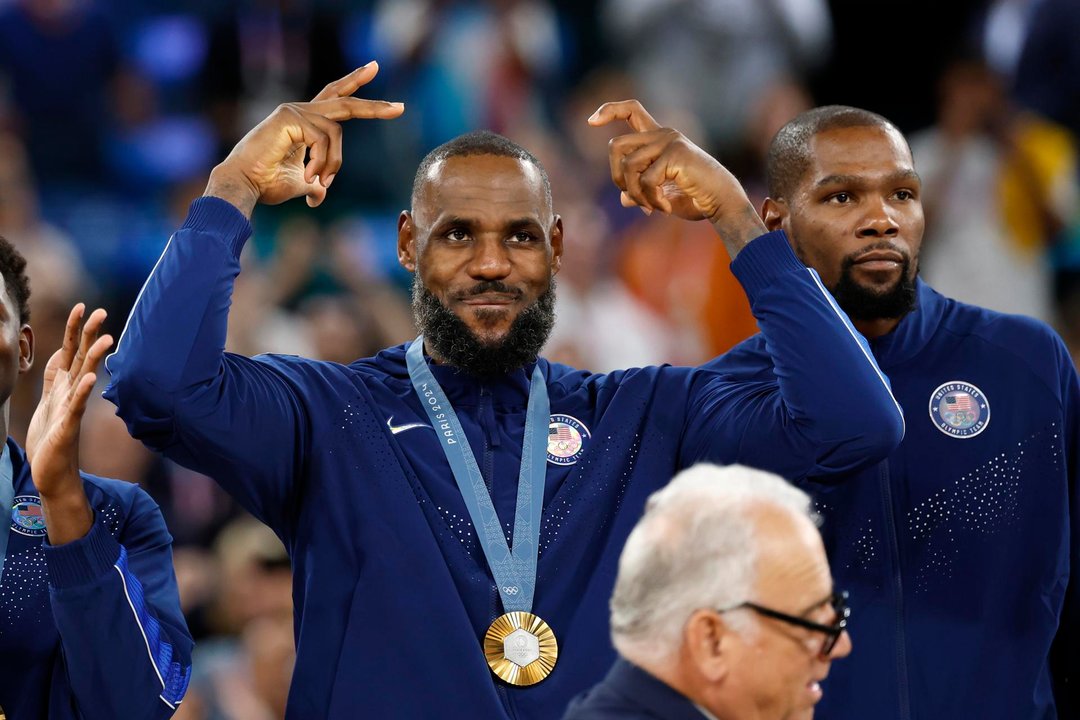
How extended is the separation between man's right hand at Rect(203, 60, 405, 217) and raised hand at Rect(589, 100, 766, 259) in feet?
1.88

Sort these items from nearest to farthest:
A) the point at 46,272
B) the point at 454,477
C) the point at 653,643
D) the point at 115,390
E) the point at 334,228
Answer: the point at 653,643 < the point at 115,390 < the point at 454,477 < the point at 46,272 < the point at 334,228

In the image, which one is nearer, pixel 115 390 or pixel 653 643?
pixel 653 643

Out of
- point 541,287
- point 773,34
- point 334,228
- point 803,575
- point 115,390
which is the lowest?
point 803,575

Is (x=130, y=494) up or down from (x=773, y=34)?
down

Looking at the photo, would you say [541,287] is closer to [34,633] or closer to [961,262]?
[34,633]

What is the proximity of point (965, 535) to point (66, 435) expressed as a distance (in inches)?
83.2

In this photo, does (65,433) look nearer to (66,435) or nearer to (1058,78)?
(66,435)

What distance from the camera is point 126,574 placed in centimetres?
370

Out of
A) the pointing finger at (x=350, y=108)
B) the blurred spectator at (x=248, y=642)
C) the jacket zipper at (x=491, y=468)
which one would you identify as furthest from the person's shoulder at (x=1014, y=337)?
the blurred spectator at (x=248, y=642)

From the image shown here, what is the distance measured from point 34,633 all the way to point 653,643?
1612mm

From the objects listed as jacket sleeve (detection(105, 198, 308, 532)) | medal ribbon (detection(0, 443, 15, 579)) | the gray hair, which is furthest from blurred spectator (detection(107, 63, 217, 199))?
the gray hair

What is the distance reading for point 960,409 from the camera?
4.10 metres

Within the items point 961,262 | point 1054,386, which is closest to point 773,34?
point 961,262

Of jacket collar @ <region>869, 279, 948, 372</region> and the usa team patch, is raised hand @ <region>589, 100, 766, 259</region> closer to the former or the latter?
jacket collar @ <region>869, 279, 948, 372</region>
